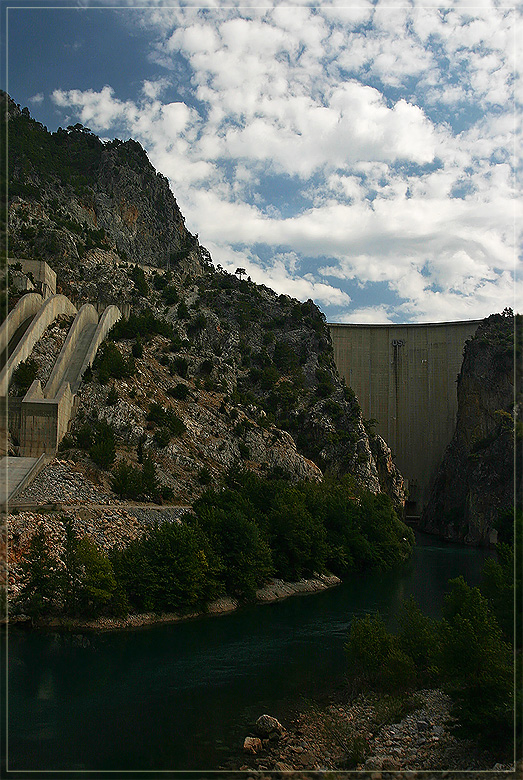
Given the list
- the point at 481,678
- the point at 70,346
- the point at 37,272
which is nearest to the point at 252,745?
the point at 481,678

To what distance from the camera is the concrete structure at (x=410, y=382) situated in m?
68.3

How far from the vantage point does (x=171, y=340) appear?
48.8m

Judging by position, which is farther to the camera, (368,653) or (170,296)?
(170,296)

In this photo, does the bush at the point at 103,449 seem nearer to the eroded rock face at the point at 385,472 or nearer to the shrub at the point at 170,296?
the shrub at the point at 170,296

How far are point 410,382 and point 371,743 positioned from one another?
60177 mm

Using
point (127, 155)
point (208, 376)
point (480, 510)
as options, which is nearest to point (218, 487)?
point (208, 376)

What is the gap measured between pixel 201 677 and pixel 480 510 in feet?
141

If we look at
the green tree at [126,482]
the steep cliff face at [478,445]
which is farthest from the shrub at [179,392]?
the steep cliff face at [478,445]

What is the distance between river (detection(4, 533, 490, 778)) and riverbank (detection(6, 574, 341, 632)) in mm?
481

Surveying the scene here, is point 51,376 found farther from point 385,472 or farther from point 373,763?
point 385,472

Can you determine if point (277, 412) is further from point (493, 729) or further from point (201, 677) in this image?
point (493, 729)

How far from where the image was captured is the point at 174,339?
49156 mm

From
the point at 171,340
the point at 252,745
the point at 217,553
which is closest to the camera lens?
the point at 252,745

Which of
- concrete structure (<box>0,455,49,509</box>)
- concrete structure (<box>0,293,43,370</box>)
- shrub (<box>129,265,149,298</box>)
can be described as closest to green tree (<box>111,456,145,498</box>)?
concrete structure (<box>0,455,49,509</box>)
